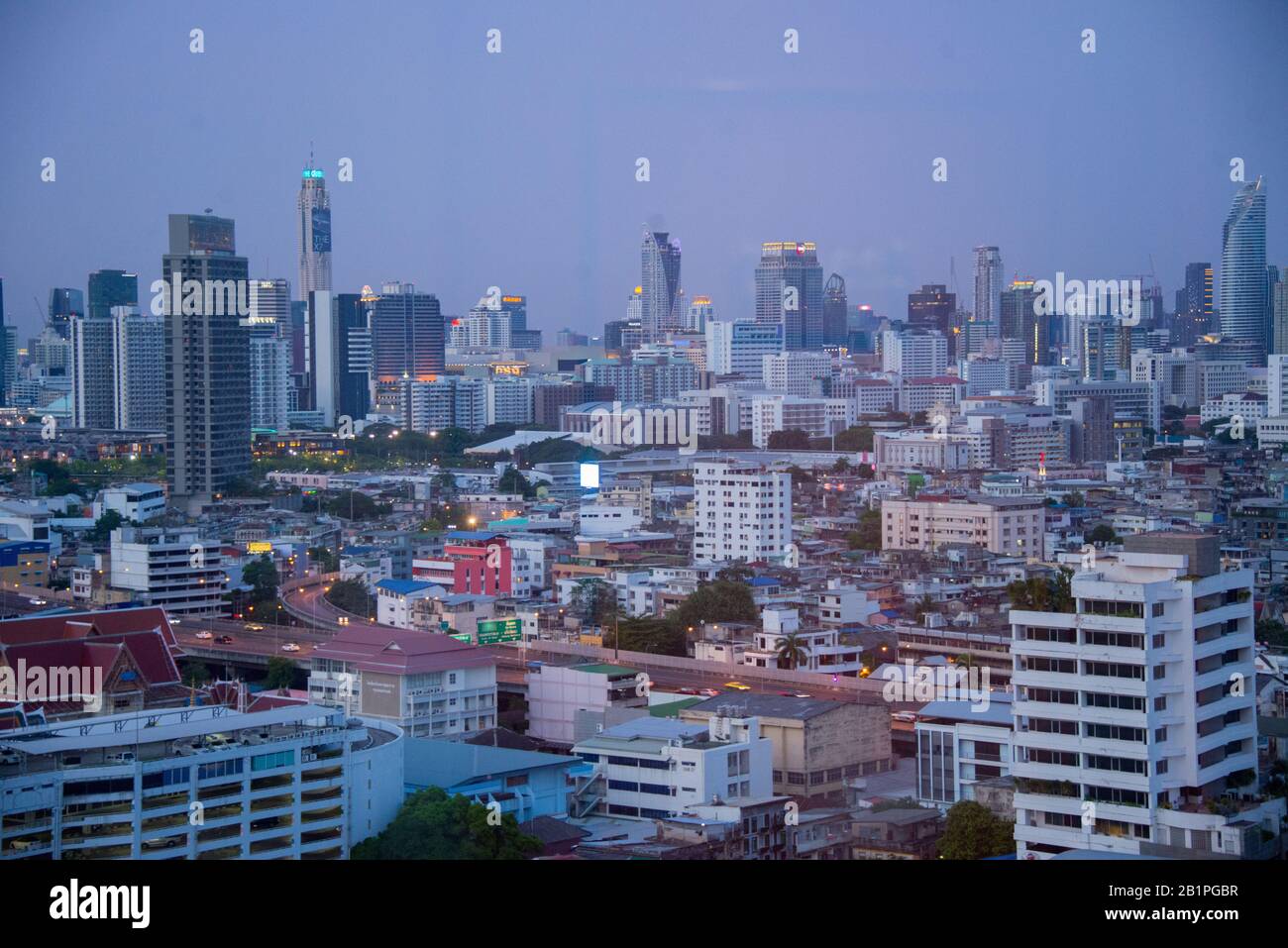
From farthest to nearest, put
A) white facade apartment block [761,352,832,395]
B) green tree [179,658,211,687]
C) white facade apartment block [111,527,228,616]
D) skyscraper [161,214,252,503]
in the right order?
white facade apartment block [761,352,832,395] < skyscraper [161,214,252,503] < white facade apartment block [111,527,228,616] < green tree [179,658,211,687]

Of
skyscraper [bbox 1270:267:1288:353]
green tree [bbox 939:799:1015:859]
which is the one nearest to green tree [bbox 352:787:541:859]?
green tree [bbox 939:799:1015:859]

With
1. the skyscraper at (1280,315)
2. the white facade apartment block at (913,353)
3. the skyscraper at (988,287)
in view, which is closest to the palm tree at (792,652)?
the skyscraper at (1280,315)

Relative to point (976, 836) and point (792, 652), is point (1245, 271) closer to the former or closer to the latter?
point (792, 652)

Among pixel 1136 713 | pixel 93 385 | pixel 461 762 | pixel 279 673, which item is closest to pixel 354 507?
pixel 93 385

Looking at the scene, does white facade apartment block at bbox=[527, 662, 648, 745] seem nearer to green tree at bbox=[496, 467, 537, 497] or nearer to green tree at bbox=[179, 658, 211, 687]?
green tree at bbox=[179, 658, 211, 687]
